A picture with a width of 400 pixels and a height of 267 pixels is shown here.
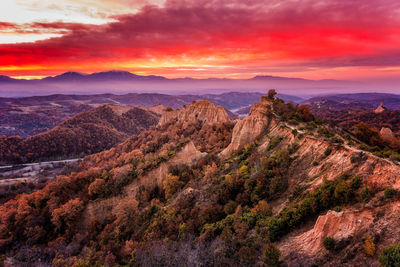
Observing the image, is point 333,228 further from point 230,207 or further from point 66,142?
point 66,142

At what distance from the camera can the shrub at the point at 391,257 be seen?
7.89m

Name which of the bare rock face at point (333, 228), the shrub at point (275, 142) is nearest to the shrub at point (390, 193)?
the bare rock face at point (333, 228)

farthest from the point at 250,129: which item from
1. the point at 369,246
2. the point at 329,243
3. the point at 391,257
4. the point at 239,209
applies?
the point at 391,257

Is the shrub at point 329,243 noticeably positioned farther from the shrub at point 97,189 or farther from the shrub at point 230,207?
the shrub at point 97,189

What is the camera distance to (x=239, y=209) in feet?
61.1

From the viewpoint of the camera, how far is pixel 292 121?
30828 mm

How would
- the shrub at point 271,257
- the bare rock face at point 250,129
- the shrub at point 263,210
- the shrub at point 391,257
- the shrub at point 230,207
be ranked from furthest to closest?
the bare rock face at point 250,129, the shrub at point 230,207, the shrub at point 263,210, the shrub at point 271,257, the shrub at point 391,257

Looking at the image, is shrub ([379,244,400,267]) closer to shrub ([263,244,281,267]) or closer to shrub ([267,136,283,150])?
shrub ([263,244,281,267])

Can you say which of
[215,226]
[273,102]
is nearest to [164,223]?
[215,226]

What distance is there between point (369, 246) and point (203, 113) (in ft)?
196

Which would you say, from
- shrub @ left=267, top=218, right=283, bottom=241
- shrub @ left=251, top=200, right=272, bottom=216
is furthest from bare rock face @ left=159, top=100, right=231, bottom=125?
shrub @ left=267, top=218, right=283, bottom=241

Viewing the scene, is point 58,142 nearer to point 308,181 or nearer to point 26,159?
point 26,159

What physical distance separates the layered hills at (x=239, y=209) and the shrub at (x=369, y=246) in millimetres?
53

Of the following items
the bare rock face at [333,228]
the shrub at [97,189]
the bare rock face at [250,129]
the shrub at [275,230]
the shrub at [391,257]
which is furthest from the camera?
the bare rock face at [250,129]
